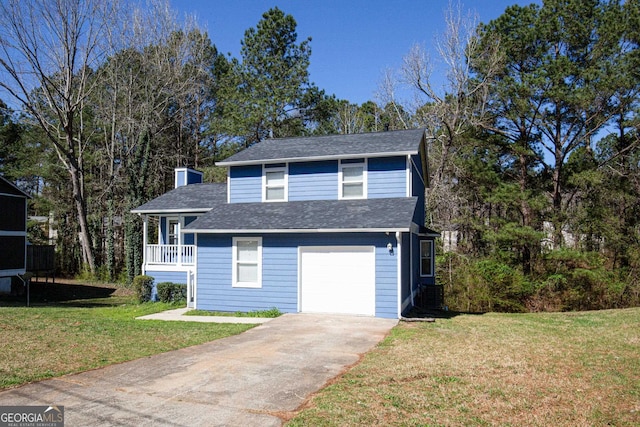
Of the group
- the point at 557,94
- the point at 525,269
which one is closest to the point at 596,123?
the point at 557,94

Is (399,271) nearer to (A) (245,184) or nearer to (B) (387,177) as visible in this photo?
(B) (387,177)

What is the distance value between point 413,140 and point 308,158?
12.4 ft

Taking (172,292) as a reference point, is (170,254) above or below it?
above

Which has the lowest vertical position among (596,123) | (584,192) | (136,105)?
(584,192)

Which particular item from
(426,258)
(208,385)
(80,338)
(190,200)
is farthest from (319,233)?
(190,200)

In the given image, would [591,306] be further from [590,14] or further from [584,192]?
[590,14]

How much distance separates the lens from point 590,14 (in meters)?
23.1

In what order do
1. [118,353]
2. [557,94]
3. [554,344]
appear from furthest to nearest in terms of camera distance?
1. [557,94]
2. [554,344]
3. [118,353]

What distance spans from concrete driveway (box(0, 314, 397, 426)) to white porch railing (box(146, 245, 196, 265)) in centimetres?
956

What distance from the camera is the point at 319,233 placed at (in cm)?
1439

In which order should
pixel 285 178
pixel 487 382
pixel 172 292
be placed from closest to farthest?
pixel 487 382
pixel 285 178
pixel 172 292

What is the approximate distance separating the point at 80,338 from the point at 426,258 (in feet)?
41.6

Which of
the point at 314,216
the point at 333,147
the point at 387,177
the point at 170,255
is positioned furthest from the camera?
the point at 170,255

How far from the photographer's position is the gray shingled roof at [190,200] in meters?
20.0
